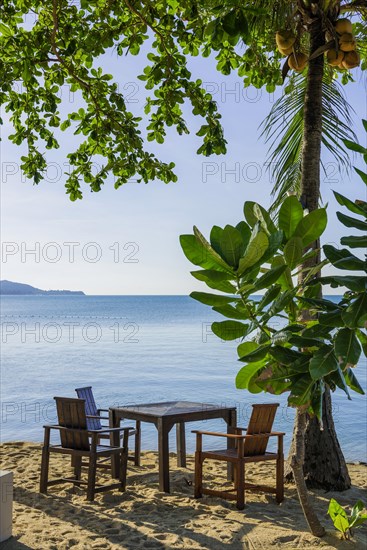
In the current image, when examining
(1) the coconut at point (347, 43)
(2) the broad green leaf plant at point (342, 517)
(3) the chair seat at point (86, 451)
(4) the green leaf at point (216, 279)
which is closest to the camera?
(4) the green leaf at point (216, 279)

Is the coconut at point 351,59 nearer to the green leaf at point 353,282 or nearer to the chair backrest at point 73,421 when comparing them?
the green leaf at point 353,282

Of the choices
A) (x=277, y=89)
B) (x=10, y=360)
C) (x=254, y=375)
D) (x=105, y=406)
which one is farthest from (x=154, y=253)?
(x=254, y=375)

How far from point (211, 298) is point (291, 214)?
0.48 m

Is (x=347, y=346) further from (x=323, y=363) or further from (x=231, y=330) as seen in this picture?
(x=231, y=330)

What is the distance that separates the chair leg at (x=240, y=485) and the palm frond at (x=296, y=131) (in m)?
2.40

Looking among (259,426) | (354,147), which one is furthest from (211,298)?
(259,426)

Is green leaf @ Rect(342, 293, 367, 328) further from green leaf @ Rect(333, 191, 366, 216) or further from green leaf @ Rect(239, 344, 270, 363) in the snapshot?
green leaf @ Rect(239, 344, 270, 363)

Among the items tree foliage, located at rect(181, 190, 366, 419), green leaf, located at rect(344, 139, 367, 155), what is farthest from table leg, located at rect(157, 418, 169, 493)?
green leaf, located at rect(344, 139, 367, 155)

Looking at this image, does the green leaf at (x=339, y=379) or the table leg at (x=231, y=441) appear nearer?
the green leaf at (x=339, y=379)

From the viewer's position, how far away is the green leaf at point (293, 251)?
2715 millimetres

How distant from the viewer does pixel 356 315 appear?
2.27 metres

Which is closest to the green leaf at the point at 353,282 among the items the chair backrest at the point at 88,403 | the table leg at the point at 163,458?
the table leg at the point at 163,458

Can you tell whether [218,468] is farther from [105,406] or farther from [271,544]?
[105,406]

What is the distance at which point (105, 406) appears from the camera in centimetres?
1560
